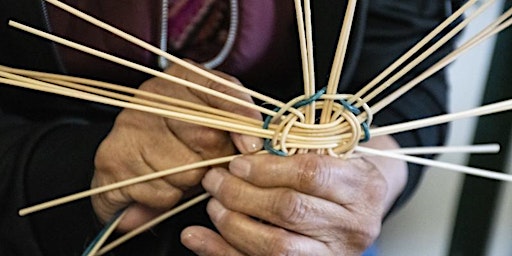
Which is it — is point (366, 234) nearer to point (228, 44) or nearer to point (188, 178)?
point (188, 178)

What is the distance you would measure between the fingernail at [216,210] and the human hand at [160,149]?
0.03 m

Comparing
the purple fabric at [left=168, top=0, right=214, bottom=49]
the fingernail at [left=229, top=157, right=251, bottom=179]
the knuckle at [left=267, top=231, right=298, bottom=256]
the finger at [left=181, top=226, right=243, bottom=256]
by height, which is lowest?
the finger at [left=181, top=226, right=243, bottom=256]

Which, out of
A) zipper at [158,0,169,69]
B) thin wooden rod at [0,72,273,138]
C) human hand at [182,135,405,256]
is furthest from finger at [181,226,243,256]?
zipper at [158,0,169,69]

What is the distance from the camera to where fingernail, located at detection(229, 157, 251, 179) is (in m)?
0.52

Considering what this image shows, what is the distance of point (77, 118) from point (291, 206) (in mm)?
396

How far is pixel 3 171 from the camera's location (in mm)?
702

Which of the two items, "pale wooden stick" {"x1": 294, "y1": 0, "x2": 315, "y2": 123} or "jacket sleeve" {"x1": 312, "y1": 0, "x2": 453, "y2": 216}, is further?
"jacket sleeve" {"x1": 312, "y1": 0, "x2": 453, "y2": 216}

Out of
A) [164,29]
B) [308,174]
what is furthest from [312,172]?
[164,29]

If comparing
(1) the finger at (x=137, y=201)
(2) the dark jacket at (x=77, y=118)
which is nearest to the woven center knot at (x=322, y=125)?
(1) the finger at (x=137, y=201)

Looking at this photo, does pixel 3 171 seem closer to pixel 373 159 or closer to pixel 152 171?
pixel 152 171

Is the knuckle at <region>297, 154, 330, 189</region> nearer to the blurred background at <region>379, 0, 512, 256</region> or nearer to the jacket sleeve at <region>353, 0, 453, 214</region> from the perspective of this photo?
the jacket sleeve at <region>353, 0, 453, 214</region>

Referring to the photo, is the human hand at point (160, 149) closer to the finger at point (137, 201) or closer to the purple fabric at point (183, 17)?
the finger at point (137, 201)

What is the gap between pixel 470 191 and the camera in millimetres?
1328

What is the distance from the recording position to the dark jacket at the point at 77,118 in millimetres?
699
